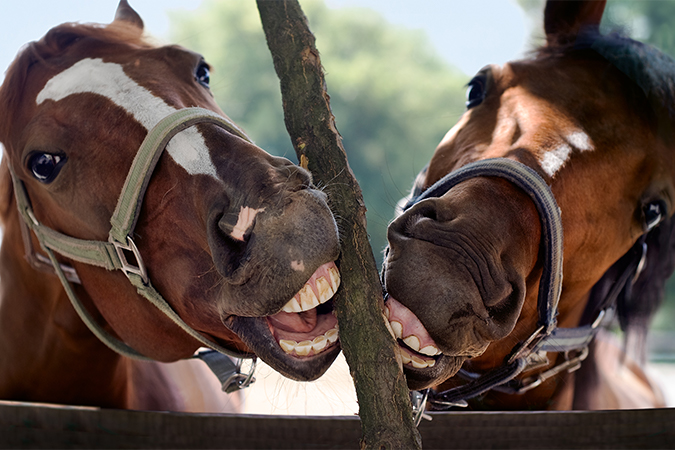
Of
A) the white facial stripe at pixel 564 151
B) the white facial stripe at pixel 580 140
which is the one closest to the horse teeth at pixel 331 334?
the white facial stripe at pixel 564 151

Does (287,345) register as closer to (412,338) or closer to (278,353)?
(278,353)

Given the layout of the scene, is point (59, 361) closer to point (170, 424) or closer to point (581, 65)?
point (170, 424)

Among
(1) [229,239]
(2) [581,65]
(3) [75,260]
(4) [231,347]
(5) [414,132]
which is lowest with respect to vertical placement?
(4) [231,347]

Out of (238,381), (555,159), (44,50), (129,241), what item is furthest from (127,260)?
(555,159)

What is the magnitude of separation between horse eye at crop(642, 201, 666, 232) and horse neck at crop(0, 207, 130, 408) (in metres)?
1.75

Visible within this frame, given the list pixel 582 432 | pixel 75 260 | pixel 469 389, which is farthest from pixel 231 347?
pixel 582 432

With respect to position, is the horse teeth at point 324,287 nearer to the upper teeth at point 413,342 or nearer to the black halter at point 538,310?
the upper teeth at point 413,342

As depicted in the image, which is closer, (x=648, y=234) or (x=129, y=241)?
(x=129, y=241)

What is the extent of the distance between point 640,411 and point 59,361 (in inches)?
69.0

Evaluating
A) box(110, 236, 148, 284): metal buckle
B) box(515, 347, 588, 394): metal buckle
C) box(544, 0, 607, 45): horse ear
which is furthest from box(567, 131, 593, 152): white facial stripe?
box(110, 236, 148, 284): metal buckle

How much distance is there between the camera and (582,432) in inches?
56.2

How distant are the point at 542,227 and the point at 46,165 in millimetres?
1275

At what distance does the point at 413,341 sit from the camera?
1066 millimetres

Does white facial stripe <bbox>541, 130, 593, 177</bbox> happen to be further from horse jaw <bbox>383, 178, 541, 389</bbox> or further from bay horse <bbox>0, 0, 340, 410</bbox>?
bay horse <bbox>0, 0, 340, 410</bbox>
